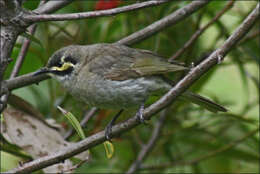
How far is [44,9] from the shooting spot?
3094mm

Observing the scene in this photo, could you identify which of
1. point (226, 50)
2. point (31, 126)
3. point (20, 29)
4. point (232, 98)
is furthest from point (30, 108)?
point (232, 98)

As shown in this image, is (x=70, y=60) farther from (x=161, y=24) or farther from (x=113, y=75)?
(x=161, y=24)

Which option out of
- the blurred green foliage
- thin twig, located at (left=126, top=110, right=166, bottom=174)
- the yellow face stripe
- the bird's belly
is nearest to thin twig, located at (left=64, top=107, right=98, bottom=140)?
the blurred green foliage

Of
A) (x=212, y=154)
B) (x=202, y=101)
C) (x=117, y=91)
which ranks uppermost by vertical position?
(x=117, y=91)

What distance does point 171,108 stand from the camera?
381 cm

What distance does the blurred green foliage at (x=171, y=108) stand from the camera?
149 inches

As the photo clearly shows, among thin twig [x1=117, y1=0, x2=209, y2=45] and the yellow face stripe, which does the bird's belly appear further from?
thin twig [x1=117, y1=0, x2=209, y2=45]

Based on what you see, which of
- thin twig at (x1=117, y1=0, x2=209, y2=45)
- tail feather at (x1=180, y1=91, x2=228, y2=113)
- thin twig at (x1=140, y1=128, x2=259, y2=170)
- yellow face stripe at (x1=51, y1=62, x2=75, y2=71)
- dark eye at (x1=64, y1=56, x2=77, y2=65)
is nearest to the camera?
thin twig at (x1=117, y1=0, x2=209, y2=45)

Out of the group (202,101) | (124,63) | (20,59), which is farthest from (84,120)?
(202,101)

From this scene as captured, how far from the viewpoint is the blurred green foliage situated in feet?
12.5

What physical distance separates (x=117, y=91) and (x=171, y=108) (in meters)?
0.67

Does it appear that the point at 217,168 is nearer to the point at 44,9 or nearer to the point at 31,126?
the point at 31,126

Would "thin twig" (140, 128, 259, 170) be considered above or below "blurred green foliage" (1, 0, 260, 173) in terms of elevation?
below

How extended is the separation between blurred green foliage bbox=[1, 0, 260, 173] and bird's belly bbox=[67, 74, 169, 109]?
0.34m
